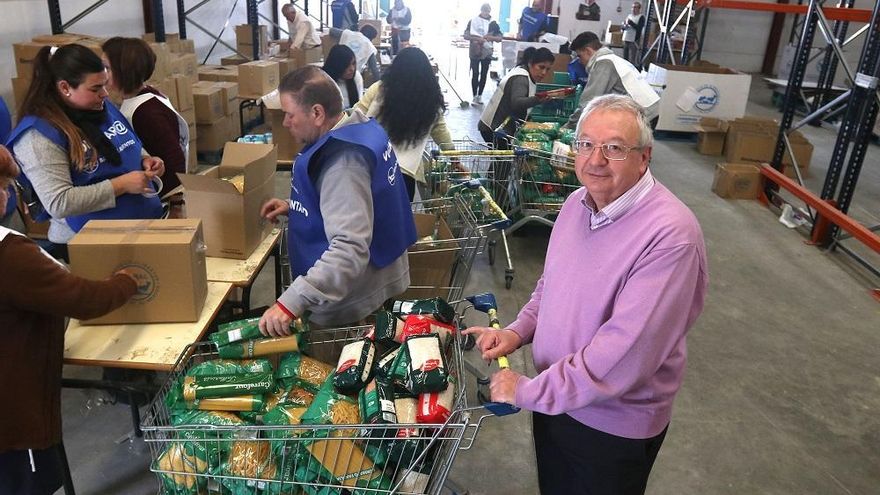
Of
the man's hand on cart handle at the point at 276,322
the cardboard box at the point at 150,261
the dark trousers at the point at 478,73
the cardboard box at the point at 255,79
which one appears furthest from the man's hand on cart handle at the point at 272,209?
the dark trousers at the point at 478,73

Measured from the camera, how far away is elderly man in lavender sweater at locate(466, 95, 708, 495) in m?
1.46

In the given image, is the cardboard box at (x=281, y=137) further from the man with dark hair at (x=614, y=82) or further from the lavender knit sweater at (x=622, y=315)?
the lavender knit sweater at (x=622, y=315)

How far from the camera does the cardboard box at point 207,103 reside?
21.7ft


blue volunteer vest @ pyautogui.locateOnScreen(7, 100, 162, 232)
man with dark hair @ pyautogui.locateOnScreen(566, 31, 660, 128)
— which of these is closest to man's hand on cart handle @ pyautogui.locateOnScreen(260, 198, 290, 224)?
blue volunteer vest @ pyautogui.locateOnScreen(7, 100, 162, 232)

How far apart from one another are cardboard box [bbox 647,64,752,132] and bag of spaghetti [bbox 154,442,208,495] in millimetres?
8594

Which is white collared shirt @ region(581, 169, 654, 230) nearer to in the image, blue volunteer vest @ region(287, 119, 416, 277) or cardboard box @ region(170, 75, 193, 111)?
blue volunteer vest @ region(287, 119, 416, 277)

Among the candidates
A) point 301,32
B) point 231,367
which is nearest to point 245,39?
point 301,32

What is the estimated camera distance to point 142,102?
3.09 m

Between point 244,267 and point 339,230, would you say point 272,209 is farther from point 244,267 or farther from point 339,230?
point 339,230

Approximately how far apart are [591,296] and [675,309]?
203mm

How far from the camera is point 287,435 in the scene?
1.58 m

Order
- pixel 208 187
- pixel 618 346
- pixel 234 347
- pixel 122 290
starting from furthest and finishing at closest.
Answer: pixel 208 187
pixel 122 290
pixel 234 347
pixel 618 346

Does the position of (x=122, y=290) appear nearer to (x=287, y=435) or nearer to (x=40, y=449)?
(x=40, y=449)

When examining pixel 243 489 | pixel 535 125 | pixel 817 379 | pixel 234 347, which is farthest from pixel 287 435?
Result: pixel 535 125
